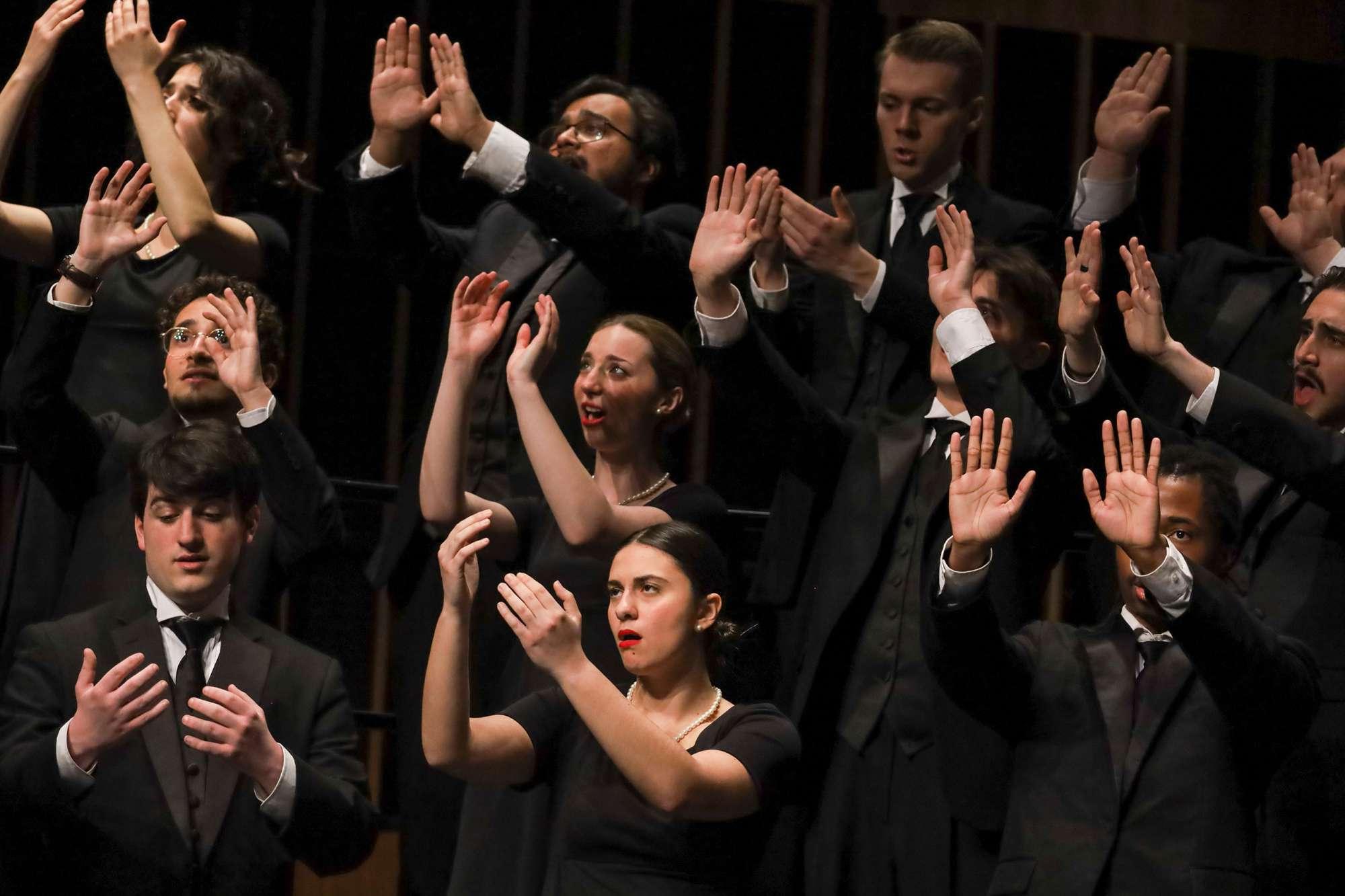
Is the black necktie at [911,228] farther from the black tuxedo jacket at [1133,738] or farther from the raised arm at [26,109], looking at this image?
the raised arm at [26,109]

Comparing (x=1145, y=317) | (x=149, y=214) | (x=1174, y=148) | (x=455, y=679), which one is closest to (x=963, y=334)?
(x=1145, y=317)

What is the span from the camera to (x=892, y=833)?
9.97 ft

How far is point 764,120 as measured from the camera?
4.68m

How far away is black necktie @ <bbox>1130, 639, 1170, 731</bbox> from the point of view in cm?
286

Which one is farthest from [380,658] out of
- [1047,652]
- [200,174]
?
[1047,652]

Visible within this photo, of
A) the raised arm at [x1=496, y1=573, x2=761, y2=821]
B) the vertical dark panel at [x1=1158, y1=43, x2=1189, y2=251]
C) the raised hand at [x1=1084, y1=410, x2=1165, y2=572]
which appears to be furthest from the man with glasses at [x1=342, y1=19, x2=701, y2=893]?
the vertical dark panel at [x1=1158, y1=43, x2=1189, y2=251]

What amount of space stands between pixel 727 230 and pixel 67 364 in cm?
98

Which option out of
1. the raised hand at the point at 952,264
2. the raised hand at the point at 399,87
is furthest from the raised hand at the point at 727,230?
the raised hand at the point at 399,87

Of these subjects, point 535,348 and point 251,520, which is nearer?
point 251,520

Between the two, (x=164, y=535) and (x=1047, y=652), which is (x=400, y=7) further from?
(x=1047, y=652)

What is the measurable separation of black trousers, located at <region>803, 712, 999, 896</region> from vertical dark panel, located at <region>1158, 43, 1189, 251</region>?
209cm

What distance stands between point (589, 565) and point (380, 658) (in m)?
1.49

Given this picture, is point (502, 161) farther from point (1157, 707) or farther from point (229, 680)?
point (1157, 707)

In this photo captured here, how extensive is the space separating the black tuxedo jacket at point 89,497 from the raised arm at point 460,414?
162 millimetres
